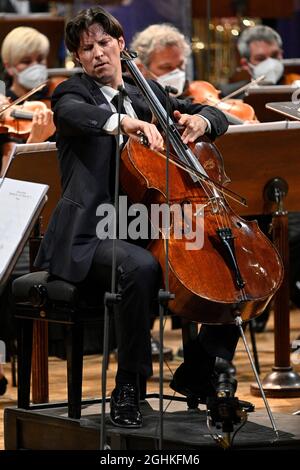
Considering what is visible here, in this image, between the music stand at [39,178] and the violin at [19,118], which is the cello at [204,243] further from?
the violin at [19,118]

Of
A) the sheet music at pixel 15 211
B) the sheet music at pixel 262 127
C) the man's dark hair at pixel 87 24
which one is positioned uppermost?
the man's dark hair at pixel 87 24

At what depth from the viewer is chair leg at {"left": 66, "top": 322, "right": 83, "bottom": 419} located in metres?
3.33

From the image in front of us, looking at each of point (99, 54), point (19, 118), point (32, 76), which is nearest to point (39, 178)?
point (99, 54)

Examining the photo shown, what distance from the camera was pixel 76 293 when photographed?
3326 mm

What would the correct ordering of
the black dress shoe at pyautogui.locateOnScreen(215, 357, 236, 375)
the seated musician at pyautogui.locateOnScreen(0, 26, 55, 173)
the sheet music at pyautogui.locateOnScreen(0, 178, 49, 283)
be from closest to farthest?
1. the sheet music at pyautogui.locateOnScreen(0, 178, 49, 283)
2. the black dress shoe at pyautogui.locateOnScreen(215, 357, 236, 375)
3. the seated musician at pyautogui.locateOnScreen(0, 26, 55, 173)

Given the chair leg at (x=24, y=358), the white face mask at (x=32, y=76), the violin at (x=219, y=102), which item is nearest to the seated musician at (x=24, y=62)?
the white face mask at (x=32, y=76)

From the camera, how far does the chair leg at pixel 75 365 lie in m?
3.33

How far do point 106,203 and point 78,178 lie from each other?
0.11 meters

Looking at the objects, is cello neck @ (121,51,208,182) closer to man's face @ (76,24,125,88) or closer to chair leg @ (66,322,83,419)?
man's face @ (76,24,125,88)

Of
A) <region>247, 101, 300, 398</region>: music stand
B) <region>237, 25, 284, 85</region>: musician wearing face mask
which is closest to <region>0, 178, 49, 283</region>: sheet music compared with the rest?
→ <region>247, 101, 300, 398</region>: music stand

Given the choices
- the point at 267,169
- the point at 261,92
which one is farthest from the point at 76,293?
the point at 261,92

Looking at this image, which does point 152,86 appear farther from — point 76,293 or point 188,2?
point 188,2

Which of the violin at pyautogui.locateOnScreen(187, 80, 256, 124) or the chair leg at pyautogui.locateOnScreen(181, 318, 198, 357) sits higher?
the violin at pyautogui.locateOnScreen(187, 80, 256, 124)

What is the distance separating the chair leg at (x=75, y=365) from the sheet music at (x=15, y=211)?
0.94 ft
